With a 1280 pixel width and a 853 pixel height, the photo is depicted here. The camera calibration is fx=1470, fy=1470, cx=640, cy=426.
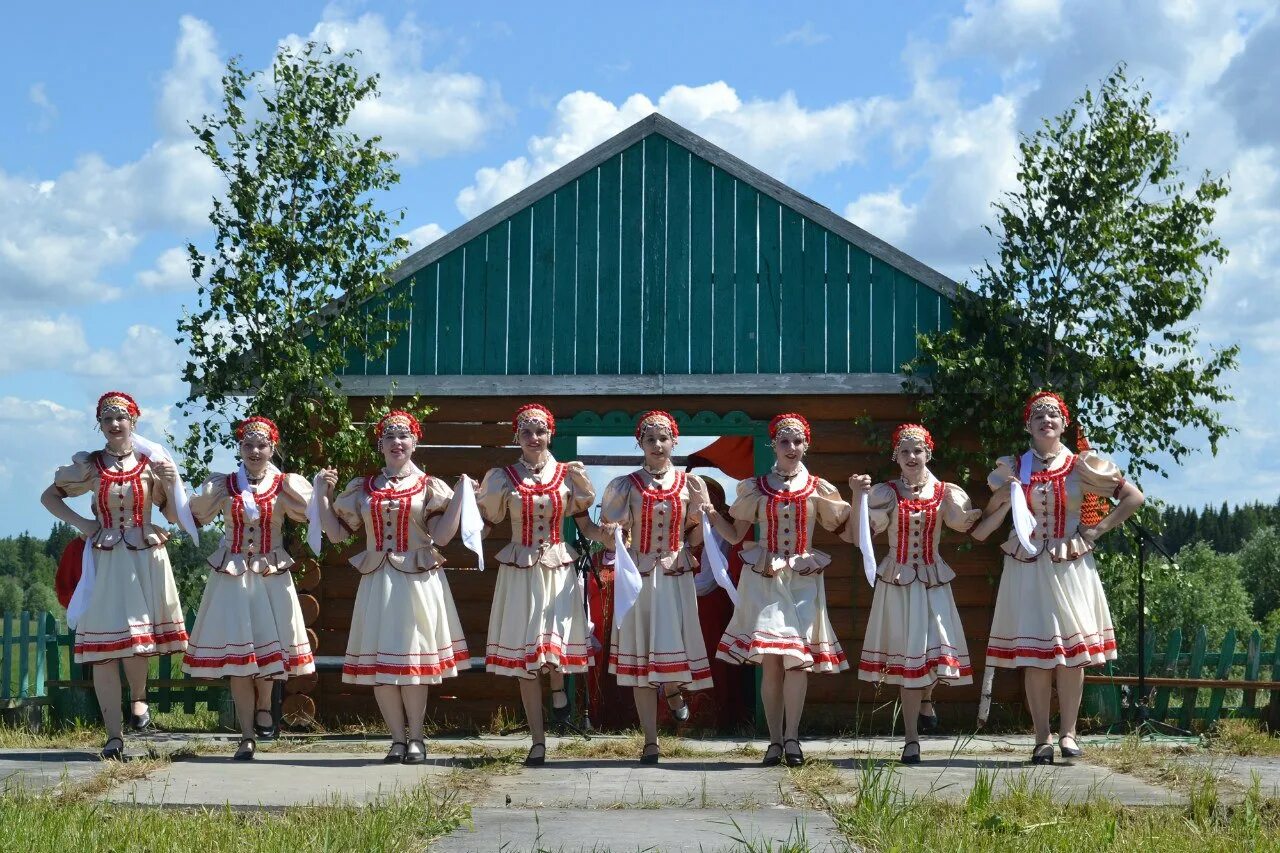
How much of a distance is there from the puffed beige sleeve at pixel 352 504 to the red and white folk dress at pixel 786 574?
6.67ft

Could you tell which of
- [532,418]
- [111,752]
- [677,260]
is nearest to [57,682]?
[111,752]

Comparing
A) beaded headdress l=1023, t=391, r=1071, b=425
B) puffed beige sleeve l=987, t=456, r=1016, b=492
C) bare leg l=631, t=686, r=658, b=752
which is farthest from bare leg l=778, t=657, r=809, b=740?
beaded headdress l=1023, t=391, r=1071, b=425

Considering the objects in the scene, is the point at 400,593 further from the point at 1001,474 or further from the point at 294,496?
the point at 1001,474

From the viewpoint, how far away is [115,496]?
26.6 feet

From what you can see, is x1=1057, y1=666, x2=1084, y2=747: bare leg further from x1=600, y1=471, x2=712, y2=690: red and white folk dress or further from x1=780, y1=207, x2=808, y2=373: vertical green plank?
x1=780, y1=207, x2=808, y2=373: vertical green plank

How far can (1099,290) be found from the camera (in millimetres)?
9797

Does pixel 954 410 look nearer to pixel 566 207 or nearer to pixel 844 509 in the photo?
pixel 844 509

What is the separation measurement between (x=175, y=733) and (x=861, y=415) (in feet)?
16.4

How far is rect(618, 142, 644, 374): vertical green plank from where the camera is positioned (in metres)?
9.88

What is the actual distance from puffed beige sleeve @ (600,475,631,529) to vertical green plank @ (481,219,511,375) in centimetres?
233

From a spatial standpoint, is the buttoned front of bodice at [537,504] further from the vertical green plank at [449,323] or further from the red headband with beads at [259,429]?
the vertical green plank at [449,323]

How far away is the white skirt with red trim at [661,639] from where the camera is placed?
7.76m

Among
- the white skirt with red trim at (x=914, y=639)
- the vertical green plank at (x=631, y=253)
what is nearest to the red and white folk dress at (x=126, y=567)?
the vertical green plank at (x=631, y=253)

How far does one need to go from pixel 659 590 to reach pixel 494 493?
1028 mm
